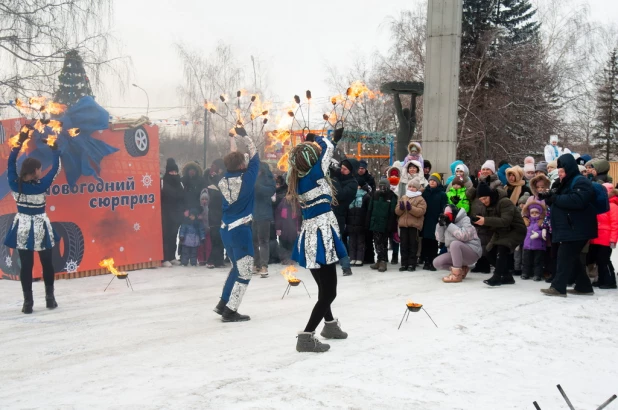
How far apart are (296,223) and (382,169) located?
60.3 ft

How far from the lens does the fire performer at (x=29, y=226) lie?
7.84 metres

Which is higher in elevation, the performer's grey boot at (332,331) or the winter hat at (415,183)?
the winter hat at (415,183)

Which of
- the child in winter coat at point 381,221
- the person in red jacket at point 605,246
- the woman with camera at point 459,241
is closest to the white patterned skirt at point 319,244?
the woman with camera at point 459,241

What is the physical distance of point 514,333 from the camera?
652cm

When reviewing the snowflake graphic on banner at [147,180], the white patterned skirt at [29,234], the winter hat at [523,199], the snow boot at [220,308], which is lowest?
the snow boot at [220,308]

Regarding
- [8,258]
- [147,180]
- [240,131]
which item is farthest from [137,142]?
[240,131]

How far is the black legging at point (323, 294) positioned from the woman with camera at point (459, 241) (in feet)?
13.7

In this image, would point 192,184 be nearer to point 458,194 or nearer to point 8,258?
point 8,258

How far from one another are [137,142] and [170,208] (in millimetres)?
1413

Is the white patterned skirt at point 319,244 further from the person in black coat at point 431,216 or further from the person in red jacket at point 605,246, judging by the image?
the person in black coat at point 431,216

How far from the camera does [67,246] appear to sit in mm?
10406

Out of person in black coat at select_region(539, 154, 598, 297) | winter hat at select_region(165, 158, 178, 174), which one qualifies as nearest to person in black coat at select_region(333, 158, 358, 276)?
winter hat at select_region(165, 158, 178, 174)

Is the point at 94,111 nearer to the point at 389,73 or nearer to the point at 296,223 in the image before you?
the point at 296,223

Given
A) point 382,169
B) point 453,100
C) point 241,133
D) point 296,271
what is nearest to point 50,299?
point 241,133
